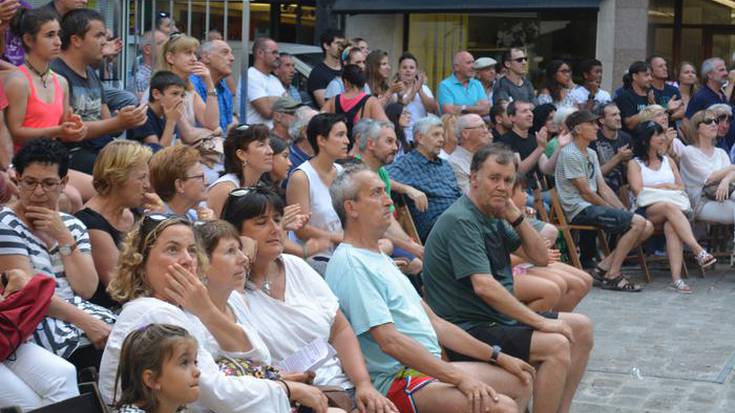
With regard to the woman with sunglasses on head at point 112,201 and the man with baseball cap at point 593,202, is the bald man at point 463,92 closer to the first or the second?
the man with baseball cap at point 593,202

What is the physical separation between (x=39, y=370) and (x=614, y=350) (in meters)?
5.41

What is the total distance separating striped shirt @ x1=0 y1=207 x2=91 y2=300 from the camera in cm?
541

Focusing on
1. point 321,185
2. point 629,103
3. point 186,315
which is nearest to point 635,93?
point 629,103

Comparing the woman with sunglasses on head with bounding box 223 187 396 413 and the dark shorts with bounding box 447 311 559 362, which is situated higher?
the woman with sunglasses on head with bounding box 223 187 396 413

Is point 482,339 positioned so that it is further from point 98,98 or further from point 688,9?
point 688,9

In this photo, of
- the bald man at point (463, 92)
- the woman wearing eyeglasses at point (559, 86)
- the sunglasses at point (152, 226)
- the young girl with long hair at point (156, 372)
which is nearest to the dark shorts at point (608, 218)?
the bald man at point (463, 92)

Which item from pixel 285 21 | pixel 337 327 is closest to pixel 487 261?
pixel 337 327

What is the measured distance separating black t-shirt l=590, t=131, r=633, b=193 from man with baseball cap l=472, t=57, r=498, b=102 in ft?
5.45

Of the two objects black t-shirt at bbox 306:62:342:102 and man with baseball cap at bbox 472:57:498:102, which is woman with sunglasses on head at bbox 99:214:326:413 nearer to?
black t-shirt at bbox 306:62:342:102

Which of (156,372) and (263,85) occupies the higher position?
(263,85)

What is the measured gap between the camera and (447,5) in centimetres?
1925

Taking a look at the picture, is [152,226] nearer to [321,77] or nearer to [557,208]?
[557,208]

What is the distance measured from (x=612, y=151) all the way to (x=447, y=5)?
661 cm

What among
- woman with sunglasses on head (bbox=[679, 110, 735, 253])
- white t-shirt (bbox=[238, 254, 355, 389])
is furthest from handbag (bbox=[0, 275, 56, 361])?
woman with sunglasses on head (bbox=[679, 110, 735, 253])
